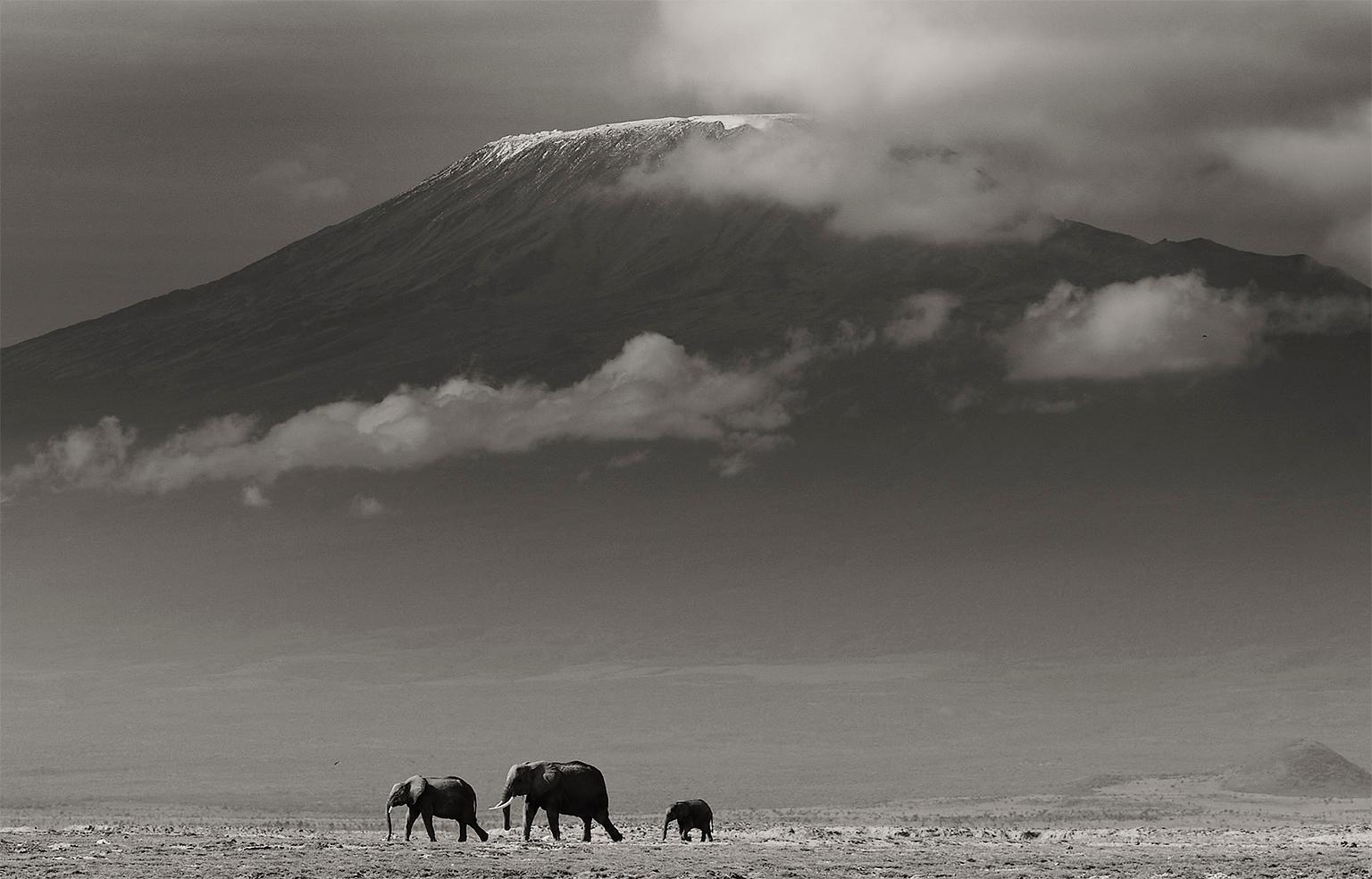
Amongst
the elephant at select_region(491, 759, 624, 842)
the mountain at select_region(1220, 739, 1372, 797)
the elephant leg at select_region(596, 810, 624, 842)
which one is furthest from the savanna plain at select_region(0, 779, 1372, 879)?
the mountain at select_region(1220, 739, 1372, 797)

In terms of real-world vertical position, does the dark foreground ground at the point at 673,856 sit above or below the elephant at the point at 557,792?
below

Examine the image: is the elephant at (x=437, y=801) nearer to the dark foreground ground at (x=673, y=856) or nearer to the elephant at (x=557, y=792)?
the elephant at (x=557, y=792)

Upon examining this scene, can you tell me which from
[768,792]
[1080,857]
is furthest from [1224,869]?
[768,792]

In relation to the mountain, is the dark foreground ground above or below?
below

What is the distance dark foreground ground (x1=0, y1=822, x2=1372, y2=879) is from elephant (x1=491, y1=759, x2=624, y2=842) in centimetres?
62

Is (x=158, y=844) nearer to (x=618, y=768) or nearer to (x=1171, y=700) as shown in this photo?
(x=618, y=768)

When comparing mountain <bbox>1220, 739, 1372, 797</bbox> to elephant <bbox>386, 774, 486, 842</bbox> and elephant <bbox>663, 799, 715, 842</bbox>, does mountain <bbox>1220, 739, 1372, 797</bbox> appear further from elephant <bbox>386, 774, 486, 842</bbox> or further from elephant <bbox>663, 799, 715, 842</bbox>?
elephant <bbox>386, 774, 486, 842</bbox>

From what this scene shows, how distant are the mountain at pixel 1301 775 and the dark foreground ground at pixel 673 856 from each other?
1601 inches

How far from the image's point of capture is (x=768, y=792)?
95750 millimetres

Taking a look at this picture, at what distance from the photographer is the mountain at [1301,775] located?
8406cm

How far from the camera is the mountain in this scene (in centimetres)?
8406

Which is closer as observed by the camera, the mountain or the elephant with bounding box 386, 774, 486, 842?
the elephant with bounding box 386, 774, 486, 842

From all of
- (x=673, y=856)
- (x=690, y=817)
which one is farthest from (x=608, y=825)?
(x=673, y=856)

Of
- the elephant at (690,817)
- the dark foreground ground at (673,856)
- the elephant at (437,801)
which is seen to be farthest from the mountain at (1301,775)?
the elephant at (437,801)
